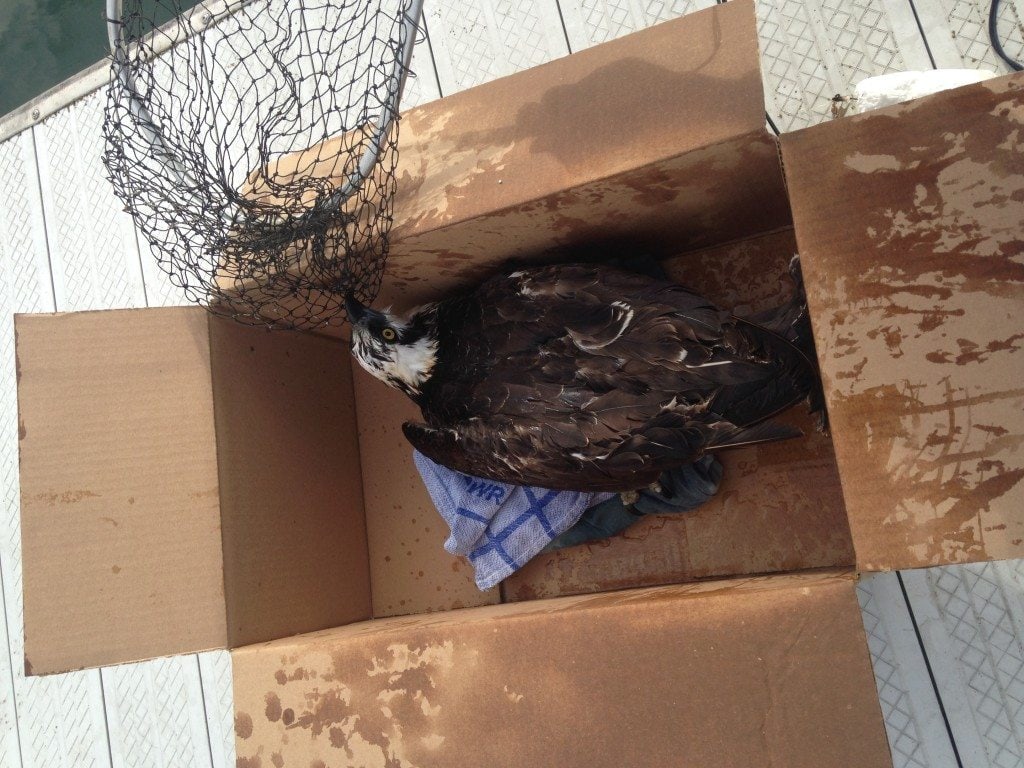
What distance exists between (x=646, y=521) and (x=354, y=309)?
2.64 ft

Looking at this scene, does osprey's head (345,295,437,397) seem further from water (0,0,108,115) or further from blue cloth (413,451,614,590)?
water (0,0,108,115)

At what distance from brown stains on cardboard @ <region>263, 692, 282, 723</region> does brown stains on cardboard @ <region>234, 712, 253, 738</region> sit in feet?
0.12

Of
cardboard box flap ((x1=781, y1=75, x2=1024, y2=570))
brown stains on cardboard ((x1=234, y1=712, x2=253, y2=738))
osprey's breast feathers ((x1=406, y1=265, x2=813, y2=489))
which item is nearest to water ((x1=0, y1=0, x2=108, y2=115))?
osprey's breast feathers ((x1=406, y1=265, x2=813, y2=489))

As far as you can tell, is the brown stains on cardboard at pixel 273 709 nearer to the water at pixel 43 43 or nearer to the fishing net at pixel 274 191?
the fishing net at pixel 274 191

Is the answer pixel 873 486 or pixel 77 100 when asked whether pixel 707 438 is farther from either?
pixel 77 100

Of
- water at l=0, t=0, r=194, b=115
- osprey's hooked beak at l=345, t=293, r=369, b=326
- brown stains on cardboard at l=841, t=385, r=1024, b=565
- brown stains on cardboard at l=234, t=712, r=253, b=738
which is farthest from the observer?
water at l=0, t=0, r=194, b=115

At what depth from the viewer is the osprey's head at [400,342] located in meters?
1.52

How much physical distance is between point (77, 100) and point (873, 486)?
98.8 inches

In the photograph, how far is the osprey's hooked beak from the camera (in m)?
1.44

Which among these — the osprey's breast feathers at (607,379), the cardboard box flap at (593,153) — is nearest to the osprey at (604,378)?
the osprey's breast feathers at (607,379)

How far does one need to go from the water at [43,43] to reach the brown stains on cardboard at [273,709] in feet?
8.71

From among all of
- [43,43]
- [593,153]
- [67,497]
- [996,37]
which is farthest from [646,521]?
[43,43]

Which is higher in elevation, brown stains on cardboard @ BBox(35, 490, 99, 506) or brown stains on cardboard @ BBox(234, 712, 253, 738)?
brown stains on cardboard @ BBox(35, 490, 99, 506)

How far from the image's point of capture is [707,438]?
1262 mm
